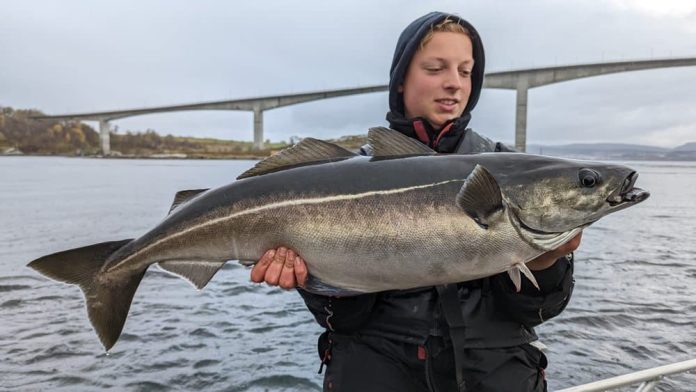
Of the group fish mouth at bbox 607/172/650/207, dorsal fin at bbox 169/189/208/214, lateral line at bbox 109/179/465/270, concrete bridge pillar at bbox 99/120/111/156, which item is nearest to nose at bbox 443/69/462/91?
lateral line at bbox 109/179/465/270

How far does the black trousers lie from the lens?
2.86 meters

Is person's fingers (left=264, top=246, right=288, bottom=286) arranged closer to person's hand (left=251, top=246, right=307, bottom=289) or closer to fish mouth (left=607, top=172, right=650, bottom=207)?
person's hand (left=251, top=246, right=307, bottom=289)

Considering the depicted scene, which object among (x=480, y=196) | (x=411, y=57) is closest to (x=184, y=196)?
(x=411, y=57)

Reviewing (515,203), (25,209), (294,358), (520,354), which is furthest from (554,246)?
(25,209)

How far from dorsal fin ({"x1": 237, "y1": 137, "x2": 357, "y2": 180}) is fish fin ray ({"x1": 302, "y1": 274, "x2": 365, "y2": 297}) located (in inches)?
26.0

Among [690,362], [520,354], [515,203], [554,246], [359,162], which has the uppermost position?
[359,162]

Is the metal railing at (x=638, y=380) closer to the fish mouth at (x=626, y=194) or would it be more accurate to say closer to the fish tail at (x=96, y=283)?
the fish mouth at (x=626, y=194)

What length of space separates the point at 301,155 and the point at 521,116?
205 ft

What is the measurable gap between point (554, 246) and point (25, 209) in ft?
83.9

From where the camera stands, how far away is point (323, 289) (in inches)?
115

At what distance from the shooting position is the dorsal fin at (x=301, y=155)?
3.07 metres

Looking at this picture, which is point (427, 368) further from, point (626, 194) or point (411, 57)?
point (411, 57)

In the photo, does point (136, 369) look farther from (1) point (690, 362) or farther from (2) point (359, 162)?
(1) point (690, 362)

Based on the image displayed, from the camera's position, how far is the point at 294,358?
7992 millimetres
